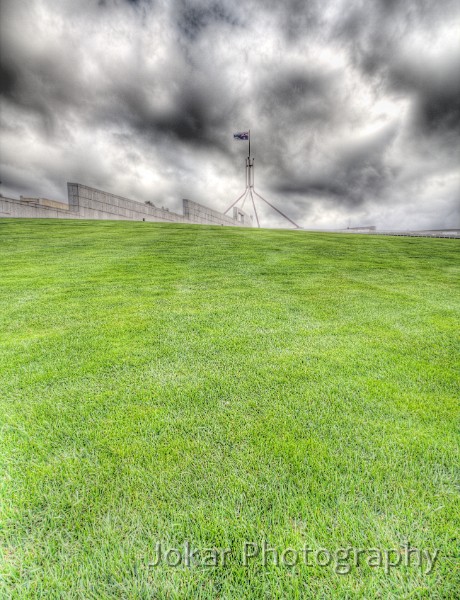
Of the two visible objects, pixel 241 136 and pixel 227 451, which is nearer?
pixel 227 451

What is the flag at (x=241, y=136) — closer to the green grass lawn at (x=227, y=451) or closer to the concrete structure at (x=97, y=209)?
the concrete structure at (x=97, y=209)

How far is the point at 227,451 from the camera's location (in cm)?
178

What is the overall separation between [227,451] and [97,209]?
31994mm

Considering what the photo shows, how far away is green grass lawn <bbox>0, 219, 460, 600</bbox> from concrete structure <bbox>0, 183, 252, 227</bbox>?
2616cm

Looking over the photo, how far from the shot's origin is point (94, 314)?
427cm

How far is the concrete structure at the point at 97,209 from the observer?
80.9 ft

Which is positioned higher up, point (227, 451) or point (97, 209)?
point (97, 209)

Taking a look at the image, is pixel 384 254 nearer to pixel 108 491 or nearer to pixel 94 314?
pixel 94 314

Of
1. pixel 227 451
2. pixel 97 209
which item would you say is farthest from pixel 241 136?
pixel 227 451

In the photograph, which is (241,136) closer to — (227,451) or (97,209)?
(97,209)

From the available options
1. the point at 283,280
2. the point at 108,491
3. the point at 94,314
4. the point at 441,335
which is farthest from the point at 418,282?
the point at 108,491

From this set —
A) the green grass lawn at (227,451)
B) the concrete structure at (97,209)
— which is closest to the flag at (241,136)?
the concrete structure at (97,209)

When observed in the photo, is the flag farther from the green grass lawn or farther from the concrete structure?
the green grass lawn

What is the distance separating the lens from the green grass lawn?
122cm
